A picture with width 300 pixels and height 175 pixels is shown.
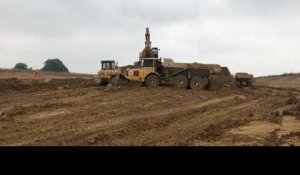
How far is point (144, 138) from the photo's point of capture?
49.4ft

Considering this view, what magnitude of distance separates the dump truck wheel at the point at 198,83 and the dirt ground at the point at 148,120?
2998 millimetres

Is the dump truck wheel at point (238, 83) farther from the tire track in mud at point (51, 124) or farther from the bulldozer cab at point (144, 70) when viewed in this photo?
the tire track in mud at point (51, 124)

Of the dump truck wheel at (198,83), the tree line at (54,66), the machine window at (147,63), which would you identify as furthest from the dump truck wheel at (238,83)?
the tree line at (54,66)

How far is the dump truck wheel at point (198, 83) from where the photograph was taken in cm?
3572

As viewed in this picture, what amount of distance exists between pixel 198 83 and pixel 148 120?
16.9 m

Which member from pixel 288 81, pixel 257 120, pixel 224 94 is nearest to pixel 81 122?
pixel 257 120

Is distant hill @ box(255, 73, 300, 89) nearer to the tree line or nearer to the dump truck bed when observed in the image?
the dump truck bed

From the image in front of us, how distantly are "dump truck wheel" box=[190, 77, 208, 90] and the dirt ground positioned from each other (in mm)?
2998

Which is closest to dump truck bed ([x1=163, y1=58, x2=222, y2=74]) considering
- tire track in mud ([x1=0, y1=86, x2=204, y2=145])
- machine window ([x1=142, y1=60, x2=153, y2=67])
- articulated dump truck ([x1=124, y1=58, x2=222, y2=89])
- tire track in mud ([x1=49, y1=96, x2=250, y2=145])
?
articulated dump truck ([x1=124, y1=58, x2=222, y2=89])

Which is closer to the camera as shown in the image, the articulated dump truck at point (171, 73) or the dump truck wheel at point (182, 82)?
the dump truck wheel at point (182, 82)

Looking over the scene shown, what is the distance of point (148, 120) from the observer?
755 inches

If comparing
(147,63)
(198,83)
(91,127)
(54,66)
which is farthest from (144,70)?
(54,66)

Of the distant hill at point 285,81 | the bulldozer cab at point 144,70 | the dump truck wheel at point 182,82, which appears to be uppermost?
the bulldozer cab at point 144,70
